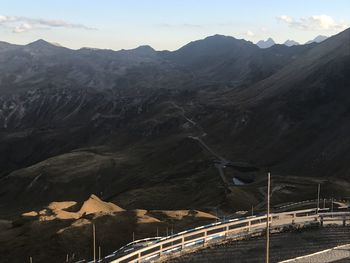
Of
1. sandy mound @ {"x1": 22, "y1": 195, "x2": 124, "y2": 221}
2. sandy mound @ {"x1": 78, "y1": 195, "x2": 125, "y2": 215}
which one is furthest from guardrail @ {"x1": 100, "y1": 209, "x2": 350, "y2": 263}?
sandy mound @ {"x1": 78, "y1": 195, "x2": 125, "y2": 215}

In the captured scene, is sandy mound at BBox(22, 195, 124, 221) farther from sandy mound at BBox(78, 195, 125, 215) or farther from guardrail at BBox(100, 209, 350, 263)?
guardrail at BBox(100, 209, 350, 263)

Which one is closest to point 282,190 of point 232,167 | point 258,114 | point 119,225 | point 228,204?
point 228,204

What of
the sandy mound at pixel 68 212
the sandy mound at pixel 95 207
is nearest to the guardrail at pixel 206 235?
the sandy mound at pixel 68 212

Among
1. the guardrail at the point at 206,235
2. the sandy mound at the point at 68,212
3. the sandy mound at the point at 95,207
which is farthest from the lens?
the sandy mound at the point at 95,207

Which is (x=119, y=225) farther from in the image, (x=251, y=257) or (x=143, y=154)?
(x=143, y=154)

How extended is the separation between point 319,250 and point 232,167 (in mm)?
111157

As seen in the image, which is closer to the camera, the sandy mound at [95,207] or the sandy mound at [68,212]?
the sandy mound at [68,212]

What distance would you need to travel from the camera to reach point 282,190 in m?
102

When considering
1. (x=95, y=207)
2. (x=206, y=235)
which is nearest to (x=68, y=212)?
(x=95, y=207)

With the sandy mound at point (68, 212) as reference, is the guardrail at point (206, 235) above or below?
above

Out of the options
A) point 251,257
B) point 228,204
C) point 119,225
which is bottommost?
point 228,204

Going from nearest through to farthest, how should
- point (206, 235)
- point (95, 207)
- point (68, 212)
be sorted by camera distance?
point (206, 235), point (68, 212), point (95, 207)

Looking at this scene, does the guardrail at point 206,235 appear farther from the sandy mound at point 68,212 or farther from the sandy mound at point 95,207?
the sandy mound at point 95,207

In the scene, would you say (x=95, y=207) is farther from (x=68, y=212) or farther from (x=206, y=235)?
(x=206, y=235)
